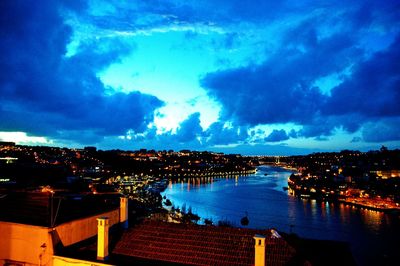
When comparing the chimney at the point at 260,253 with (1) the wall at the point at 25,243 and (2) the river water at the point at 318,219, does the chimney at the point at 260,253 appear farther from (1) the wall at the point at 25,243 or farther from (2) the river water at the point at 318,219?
(2) the river water at the point at 318,219

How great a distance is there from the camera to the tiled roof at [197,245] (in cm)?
741

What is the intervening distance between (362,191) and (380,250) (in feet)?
124

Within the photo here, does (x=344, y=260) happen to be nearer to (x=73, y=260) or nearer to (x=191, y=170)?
(x=73, y=260)

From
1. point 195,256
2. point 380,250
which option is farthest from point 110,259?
point 380,250

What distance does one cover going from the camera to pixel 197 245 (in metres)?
7.95

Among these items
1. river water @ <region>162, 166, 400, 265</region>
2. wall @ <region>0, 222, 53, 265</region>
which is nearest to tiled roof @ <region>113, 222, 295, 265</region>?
wall @ <region>0, 222, 53, 265</region>

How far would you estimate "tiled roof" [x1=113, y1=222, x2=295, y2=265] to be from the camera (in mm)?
7410

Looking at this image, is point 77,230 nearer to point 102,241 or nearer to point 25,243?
point 25,243

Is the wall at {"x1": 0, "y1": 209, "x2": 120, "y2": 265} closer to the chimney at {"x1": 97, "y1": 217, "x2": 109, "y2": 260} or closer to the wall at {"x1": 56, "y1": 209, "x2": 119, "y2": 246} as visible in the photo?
the wall at {"x1": 56, "y1": 209, "x2": 119, "y2": 246}

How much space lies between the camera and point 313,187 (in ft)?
247

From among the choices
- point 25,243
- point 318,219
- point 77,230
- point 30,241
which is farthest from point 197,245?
point 318,219

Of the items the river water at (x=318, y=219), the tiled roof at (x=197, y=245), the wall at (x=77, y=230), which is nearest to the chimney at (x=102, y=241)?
the tiled roof at (x=197, y=245)

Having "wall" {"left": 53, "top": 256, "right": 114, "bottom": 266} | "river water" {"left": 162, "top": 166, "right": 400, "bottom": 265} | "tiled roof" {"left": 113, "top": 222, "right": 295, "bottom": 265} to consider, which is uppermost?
"tiled roof" {"left": 113, "top": 222, "right": 295, "bottom": 265}

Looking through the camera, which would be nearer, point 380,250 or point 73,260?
point 73,260
